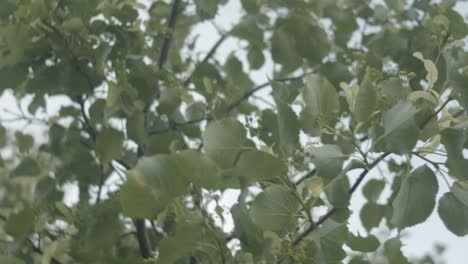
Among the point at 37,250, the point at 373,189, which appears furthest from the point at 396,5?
the point at 37,250

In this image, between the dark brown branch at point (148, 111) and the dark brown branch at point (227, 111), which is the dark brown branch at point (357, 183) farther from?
the dark brown branch at point (227, 111)

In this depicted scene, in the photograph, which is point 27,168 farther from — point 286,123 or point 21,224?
point 286,123

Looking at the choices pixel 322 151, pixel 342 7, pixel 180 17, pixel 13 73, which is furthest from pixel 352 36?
pixel 322 151

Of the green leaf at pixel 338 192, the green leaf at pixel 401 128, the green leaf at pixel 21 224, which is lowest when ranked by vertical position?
the green leaf at pixel 338 192

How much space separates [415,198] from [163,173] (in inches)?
17.7

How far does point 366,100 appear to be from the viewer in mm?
1103

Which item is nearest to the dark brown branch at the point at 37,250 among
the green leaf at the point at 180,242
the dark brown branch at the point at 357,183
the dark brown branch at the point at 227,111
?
the dark brown branch at the point at 227,111

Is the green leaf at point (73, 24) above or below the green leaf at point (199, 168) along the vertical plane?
above

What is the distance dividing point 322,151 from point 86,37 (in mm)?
885

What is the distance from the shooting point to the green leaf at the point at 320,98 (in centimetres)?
114

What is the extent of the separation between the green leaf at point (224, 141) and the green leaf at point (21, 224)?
0.68 metres

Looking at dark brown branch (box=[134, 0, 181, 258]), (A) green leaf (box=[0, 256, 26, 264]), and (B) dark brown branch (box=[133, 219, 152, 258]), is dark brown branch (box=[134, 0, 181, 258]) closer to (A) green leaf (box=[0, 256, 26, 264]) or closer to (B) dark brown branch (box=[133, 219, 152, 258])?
(B) dark brown branch (box=[133, 219, 152, 258])

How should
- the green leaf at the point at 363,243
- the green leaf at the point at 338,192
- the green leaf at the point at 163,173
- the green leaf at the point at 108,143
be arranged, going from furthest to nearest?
the green leaf at the point at 108,143
the green leaf at the point at 363,243
the green leaf at the point at 338,192
the green leaf at the point at 163,173

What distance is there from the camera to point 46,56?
6.04 feet
